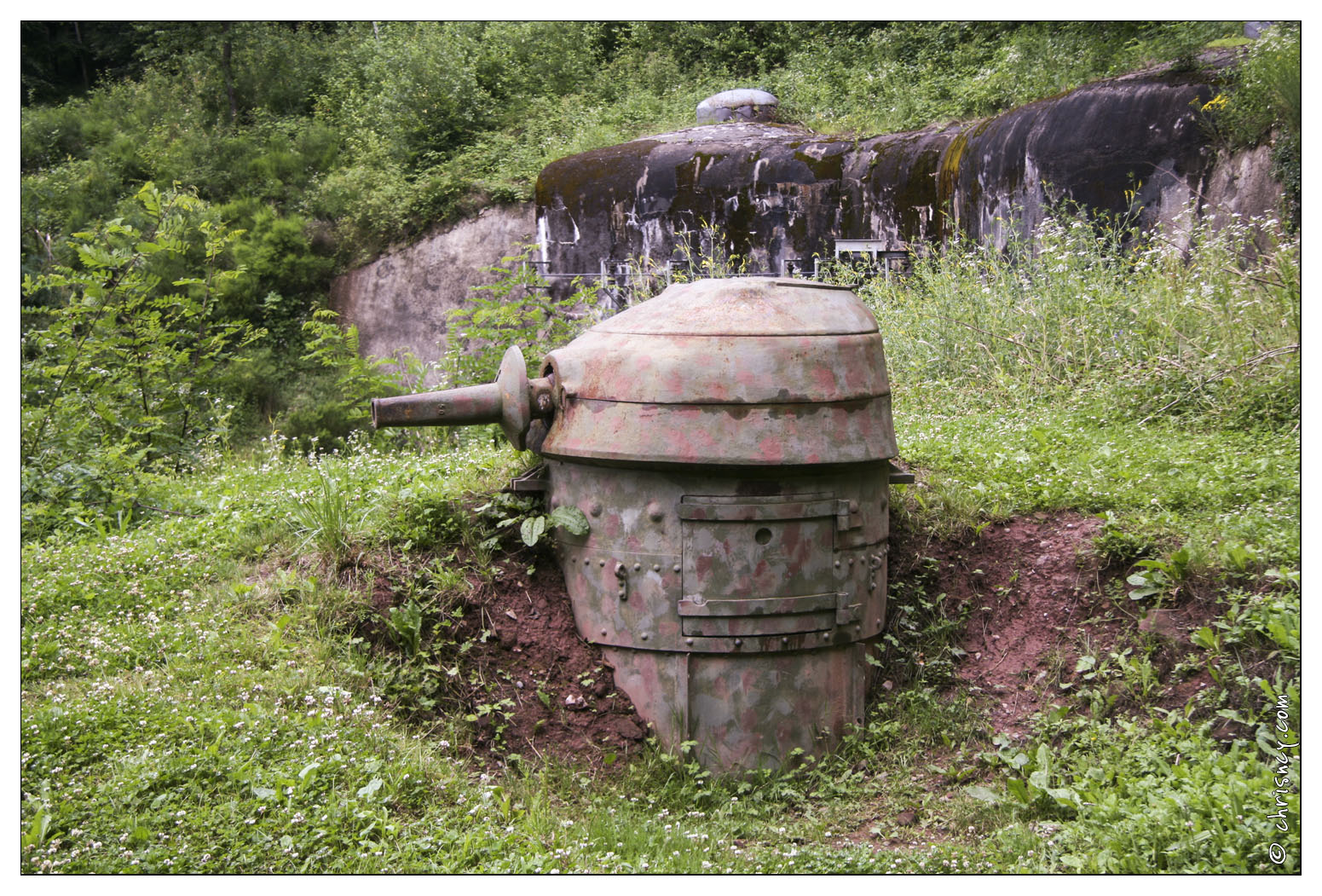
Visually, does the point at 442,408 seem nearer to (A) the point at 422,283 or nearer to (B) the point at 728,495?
(B) the point at 728,495

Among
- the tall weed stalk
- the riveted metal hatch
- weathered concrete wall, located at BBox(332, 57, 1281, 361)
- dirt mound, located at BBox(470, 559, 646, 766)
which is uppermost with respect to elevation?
weathered concrete wall, located at BBox(332, 57, 1281, 361)

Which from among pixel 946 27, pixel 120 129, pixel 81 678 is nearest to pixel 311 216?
pixel 120 129

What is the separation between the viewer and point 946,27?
15906 mm

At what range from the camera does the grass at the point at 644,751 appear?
3.10 meters

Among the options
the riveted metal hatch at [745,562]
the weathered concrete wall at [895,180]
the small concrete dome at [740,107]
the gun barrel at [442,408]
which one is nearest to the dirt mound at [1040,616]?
the riveted metal hatch at [745,562]

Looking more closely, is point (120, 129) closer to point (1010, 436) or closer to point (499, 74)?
point (499, 74)

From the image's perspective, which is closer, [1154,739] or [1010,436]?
[1154,739]

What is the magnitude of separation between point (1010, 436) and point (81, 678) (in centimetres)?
460

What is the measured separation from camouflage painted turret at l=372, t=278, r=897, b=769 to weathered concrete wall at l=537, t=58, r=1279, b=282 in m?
4.96

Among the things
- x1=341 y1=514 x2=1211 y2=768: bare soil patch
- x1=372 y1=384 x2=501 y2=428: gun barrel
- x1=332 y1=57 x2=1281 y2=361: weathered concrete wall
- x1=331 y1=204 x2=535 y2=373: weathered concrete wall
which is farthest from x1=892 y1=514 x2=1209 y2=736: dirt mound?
x1=331 y1=204 x2=535 y2=373: weathered concrete wall

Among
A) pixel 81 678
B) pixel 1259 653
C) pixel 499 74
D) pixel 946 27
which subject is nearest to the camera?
pixel 1259 653

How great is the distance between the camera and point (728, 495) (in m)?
3.99

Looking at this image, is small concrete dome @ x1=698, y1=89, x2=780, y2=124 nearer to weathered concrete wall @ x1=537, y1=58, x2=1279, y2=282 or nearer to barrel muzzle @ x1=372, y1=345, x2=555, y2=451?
weathered concrete wall @ x1=537, y1=58, x2=1279, y2=282

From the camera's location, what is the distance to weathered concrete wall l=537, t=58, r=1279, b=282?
8312mm
